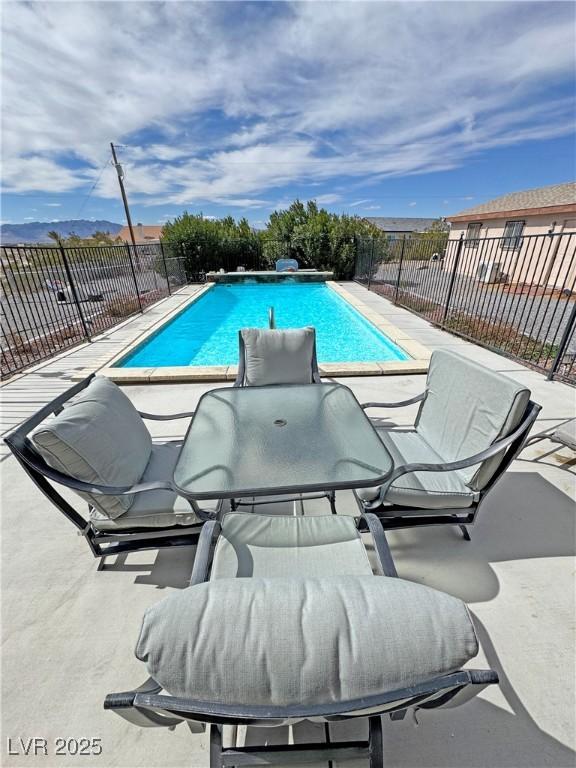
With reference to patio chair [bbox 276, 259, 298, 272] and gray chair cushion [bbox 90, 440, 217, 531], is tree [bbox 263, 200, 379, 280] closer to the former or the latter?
patio chair [bbox 276, 259, 298, 272]

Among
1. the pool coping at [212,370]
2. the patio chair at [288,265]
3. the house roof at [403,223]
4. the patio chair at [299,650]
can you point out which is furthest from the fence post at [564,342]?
the house roof at [403,223]

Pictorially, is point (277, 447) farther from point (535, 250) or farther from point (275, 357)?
point (535, 250)

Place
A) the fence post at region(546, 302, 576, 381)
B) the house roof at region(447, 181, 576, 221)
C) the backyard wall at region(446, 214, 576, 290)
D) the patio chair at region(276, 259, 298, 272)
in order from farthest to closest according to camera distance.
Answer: the patio chair at region(276, 259, 298, 272) → the house roof at region(447, 181, 576, 221) → the backyard wall at region(446, 214, 576, 290) → the fence post at region(546, 302, 576, 381)

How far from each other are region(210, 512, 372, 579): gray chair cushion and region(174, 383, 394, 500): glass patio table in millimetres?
235

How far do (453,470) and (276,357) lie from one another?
170cm

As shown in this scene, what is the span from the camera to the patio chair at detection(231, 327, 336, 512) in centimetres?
288

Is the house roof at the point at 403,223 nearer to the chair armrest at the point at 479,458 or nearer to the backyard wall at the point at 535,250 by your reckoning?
the backyard wall at the point at 535,250

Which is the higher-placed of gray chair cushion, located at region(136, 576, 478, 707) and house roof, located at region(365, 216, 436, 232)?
house roof, located at region(365, 216, 436, 232)

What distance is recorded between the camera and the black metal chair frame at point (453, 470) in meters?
1.61

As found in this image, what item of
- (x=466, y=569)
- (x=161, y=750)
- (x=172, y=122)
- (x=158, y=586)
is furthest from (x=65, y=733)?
(x=172, y=122)

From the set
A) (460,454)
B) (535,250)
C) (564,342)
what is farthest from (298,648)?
(535,250)

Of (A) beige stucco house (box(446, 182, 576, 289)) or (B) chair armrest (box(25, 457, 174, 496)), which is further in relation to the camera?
(A) beige stucco house (box(446, 182, 576, 289))

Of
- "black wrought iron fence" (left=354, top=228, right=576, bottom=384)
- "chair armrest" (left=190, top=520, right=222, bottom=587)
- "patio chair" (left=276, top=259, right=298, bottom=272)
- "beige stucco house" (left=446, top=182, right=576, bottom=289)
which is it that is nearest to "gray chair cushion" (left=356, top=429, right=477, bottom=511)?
"chair armrest" (left=190, top=520, right=222, bottom=587)

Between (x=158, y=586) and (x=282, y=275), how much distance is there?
1171 centimetres
